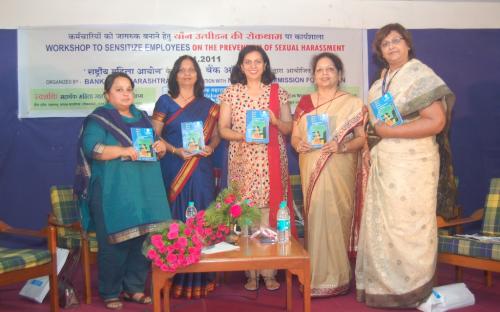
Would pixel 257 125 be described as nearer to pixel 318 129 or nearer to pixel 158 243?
pixel 318 129

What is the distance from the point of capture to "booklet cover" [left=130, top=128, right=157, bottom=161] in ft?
10.2

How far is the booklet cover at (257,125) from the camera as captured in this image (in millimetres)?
3225

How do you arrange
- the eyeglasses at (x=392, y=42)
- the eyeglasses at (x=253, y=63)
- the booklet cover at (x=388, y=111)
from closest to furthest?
the booklet cover at (x=388, y=111), the eyeglasses at (x=392, y=42), the eyeglasses at (x=253, y=63)

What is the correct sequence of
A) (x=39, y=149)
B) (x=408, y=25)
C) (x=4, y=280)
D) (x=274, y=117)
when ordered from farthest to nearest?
(x=408, y=25) → (x=39, y=149) → (x=274, y=117) → (x=4, y=280)

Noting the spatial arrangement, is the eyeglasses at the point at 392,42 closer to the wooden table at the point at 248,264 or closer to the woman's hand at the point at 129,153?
the wooden table at the point at 248,264

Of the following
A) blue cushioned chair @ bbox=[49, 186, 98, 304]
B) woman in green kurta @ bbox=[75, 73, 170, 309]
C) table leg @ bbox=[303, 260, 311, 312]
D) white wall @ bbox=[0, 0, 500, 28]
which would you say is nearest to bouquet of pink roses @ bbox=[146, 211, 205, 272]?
table leg @ bbox=[303, 260, 311, 312]

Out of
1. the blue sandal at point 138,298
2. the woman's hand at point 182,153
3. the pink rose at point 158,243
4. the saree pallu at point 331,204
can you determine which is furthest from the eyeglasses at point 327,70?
the blue sandal at point 138,298

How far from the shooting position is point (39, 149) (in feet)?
13.9

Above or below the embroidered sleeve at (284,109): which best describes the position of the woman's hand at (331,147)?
below

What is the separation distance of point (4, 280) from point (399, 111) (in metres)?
2.35

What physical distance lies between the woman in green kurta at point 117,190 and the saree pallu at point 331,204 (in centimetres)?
94

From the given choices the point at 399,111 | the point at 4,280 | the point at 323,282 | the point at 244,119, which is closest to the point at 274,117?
the point at 244,119

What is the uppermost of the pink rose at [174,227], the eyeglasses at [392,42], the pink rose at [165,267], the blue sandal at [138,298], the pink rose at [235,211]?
the eyeglasses at [392,42]

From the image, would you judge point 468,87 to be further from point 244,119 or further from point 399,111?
point 244,119
